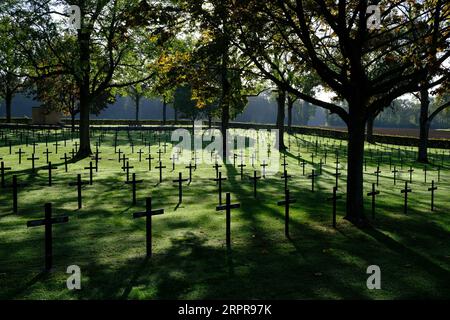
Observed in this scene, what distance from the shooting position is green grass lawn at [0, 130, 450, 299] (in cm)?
729

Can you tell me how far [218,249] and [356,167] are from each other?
16.9 ft

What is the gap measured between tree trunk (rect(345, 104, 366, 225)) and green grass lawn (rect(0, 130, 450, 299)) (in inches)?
21.4

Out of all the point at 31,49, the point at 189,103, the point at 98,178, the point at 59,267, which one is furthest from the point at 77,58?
the point at 189,103

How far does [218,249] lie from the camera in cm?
962

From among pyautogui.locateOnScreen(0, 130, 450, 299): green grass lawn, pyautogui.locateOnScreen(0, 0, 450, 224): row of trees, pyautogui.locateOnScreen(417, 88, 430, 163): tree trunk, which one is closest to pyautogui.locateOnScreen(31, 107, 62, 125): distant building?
pyautogui.locateOnScreen(0, 0, 450, 224): row of trees

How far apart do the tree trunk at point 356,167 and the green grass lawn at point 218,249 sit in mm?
544

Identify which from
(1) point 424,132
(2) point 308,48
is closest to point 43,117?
(1) point 424,132

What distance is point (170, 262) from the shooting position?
8.66m

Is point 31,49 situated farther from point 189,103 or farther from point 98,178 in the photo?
point 189,103

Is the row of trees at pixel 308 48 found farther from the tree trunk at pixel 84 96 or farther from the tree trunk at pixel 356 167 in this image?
the tree trunk at pixel 84 96

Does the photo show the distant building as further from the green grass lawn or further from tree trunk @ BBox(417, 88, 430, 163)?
the green grass lawn

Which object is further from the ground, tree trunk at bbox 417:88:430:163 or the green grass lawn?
tree trunk at bbox 417:88:430:163

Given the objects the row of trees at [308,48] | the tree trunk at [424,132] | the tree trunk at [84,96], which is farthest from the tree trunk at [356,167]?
the tree trunk at [424,132]

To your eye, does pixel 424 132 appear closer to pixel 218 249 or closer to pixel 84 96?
pixel 84 96
